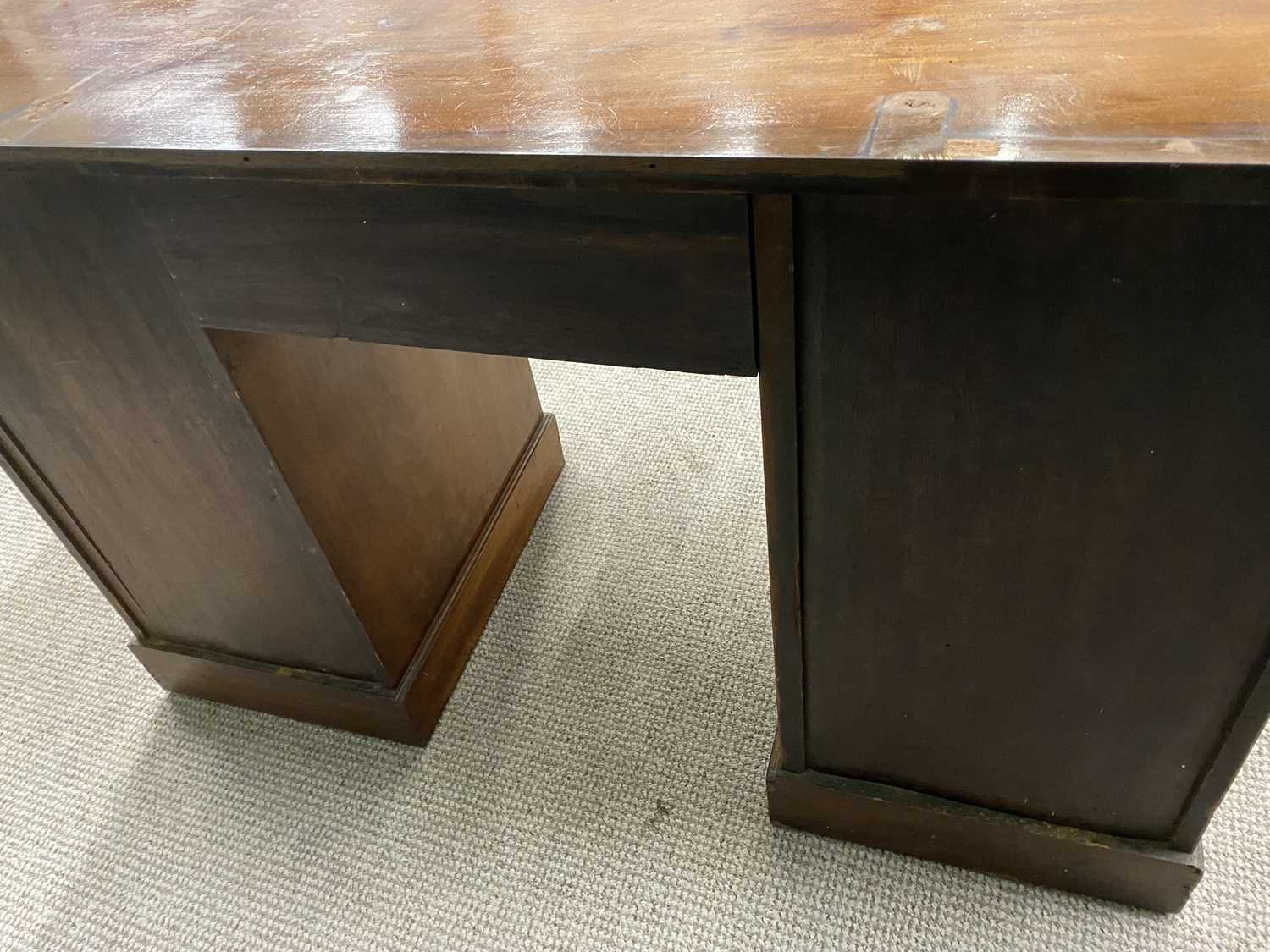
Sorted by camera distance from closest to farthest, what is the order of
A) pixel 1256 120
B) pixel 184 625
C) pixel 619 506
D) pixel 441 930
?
pixel 1256 120 → pixel 441 930 → pixel 184 625 → pixel 619 506

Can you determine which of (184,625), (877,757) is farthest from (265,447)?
(877,757)

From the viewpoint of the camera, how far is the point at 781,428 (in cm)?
68

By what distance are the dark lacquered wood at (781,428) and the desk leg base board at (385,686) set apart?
489mm

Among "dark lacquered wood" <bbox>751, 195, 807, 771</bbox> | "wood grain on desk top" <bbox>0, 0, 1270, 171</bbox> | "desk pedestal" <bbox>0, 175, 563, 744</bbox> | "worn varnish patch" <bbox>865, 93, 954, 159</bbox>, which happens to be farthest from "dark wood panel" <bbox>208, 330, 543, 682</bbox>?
"worn varnish patch" <bbox>865, 93, 954, 159</bbox>

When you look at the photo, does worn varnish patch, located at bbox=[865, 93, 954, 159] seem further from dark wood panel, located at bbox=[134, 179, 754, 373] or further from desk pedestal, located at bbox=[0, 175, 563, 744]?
desk pedestal, located at bbox=[0, 175, 563, 744]

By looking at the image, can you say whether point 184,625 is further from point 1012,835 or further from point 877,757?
point 1012,835

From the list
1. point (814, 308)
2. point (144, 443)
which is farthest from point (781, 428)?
point (144, 443)

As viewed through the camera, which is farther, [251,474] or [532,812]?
[532,812]

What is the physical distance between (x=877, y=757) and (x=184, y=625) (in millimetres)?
884

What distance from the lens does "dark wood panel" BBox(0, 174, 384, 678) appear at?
0.79 meters

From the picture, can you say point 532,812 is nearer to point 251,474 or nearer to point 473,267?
point 251,474

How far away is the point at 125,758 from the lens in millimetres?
1227

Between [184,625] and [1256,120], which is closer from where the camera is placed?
[1256,120]

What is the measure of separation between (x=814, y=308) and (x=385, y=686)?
779mm
